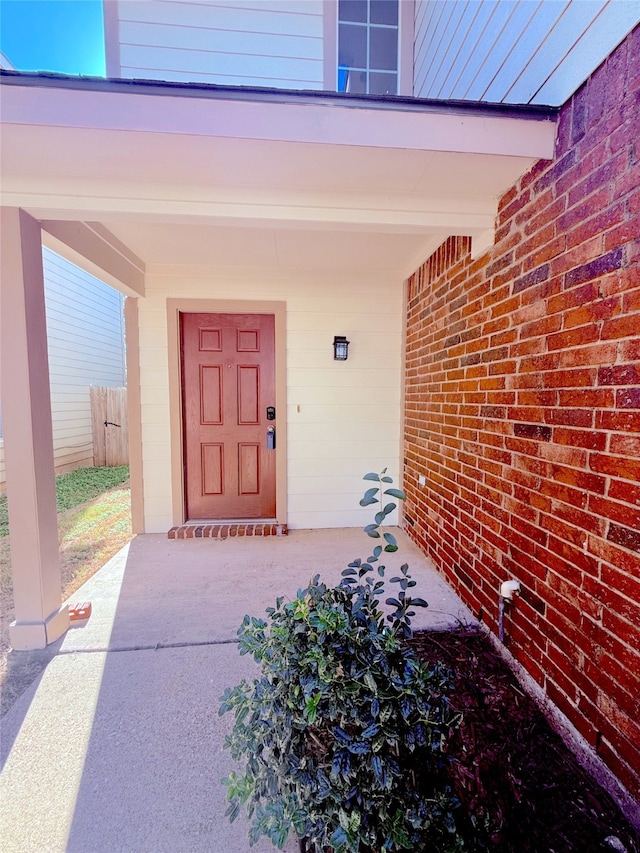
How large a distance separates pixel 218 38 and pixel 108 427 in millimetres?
6172

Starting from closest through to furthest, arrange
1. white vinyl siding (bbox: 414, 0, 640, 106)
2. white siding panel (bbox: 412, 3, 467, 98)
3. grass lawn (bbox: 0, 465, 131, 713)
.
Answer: white vinyl siding (bbox: 414, 0, 640, 106) → grass lawn (bbox: 0, 465, 131, 713) → white siding panel (bbox: 412, 3, 467, 98)

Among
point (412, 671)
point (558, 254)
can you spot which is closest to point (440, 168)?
point (558, 254)

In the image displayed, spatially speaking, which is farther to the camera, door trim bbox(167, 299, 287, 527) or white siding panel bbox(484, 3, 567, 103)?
door trim bbox(167, 299, 287, 527)

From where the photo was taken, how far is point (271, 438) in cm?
364

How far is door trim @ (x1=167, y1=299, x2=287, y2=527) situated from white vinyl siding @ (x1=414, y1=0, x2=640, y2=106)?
2.11m

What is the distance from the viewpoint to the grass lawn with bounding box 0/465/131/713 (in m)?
2.22

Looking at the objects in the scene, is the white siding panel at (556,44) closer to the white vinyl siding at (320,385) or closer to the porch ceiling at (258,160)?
the porch ceiling at (258,160)

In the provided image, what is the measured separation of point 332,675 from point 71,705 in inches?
55.2

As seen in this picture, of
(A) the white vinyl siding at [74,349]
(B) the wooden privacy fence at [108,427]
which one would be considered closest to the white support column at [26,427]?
(A) the white vinyl siding at [74,349]

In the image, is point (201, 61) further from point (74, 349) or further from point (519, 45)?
point (74, 349)

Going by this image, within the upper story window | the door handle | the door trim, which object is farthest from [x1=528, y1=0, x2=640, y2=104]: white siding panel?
the door handle

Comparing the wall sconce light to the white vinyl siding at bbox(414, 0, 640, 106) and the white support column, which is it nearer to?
the white vinyl siding at bbox(414, 0, 640, 106)

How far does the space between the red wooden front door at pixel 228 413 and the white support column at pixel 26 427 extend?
5.23 ft

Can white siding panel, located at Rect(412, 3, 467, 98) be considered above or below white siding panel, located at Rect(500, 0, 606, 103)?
above
